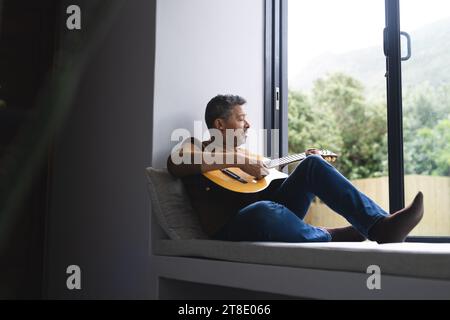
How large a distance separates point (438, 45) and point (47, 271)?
2366 millimetres

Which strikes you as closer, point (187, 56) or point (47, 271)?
point (187, 56)

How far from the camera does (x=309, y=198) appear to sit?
219 cm

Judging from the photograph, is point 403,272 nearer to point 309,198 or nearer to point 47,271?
point 309,198

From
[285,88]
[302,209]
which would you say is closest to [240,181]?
[302,209]

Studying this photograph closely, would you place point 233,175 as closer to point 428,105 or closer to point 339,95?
point 428,105

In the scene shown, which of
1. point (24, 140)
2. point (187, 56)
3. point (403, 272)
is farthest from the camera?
point (24, 140)

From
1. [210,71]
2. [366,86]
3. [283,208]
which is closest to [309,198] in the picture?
[283,208]

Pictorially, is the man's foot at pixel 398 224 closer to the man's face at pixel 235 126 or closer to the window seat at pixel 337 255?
the window seat at pixel 337 255

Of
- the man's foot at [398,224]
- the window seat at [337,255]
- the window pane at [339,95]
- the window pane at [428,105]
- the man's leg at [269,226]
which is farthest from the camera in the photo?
the window pane at [339,95]

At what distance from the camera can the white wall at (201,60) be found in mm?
2482

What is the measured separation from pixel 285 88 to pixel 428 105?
101 centimetres

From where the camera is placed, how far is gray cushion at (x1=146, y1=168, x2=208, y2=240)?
224cm

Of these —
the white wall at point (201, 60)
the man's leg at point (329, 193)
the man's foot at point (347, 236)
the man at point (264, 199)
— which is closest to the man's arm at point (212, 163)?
the man at point (264, 199)

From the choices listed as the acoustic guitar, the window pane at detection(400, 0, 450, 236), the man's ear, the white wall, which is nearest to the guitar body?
the acoustic guitar
